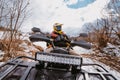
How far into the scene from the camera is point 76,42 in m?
3.43

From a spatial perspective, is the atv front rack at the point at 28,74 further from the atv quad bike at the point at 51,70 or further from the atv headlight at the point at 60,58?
the atv headlight at the point at 60,58

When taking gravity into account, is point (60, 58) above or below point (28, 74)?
above

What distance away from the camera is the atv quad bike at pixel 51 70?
2.66m

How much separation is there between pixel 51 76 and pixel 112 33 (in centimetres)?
1001

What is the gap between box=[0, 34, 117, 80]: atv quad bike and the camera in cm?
266

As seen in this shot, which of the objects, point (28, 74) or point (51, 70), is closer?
point (28, 74)

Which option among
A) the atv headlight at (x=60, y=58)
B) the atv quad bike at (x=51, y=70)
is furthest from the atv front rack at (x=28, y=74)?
the atv headlight at (x=60, y=58)

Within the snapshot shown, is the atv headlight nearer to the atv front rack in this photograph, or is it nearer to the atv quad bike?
the atv quad bike

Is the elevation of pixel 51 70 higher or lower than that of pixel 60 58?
lower

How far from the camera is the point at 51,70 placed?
2.98 m

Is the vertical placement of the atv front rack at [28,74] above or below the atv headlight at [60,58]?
below

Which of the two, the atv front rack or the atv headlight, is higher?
the atv headlight

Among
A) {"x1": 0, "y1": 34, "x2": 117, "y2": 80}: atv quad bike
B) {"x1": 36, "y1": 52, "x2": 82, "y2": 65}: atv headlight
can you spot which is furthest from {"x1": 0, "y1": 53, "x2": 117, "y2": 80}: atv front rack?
{"x1": 36, "y1": 52, "x2": 82, "y2": 65}: atv headlight

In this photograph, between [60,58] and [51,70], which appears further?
[51,70]
